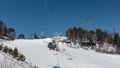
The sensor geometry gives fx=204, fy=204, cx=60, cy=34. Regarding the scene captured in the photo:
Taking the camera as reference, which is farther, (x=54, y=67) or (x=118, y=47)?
(x=118, y=47)

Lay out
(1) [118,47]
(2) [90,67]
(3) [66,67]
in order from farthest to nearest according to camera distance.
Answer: (1) [118,47] → (2) [90,67] → (3) [66,67]

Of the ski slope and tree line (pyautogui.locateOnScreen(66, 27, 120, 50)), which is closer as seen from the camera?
the ski slope

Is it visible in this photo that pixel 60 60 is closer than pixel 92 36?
Yes

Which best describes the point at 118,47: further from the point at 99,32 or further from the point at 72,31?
the point at 72,31

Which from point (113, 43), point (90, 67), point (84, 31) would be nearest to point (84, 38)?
point (84, 31)

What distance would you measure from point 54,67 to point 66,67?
1894 millimetres

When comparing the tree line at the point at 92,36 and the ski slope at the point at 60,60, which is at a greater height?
A: the tree line at the point at 92,36

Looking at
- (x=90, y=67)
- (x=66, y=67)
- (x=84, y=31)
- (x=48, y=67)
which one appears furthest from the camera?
(x=84, y=31)

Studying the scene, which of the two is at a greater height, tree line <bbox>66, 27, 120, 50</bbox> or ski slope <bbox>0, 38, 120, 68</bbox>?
tree line <bbox>66, 27, 120, 50</bbox>

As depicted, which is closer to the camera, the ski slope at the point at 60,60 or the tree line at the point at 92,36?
the ski slope at the point at 60,60

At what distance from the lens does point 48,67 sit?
15852mm

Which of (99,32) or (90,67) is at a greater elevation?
(99,32)

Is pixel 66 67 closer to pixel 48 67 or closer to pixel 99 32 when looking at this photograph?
pixel 48 67

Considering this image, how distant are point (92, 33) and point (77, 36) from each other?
1050cm
